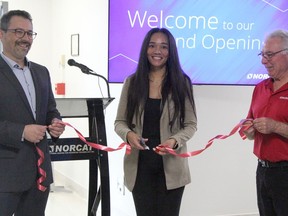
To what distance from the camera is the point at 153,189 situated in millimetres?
2318

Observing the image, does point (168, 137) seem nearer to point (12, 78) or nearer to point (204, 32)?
point (12, 78)

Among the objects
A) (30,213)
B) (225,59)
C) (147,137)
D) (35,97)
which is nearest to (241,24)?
(225,59)

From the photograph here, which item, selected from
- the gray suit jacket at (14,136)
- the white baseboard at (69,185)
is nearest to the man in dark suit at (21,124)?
the gray suit jacket at (14,136)

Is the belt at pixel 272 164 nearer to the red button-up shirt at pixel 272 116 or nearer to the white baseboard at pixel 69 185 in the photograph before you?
the red button-up shirt at pixel 272 116

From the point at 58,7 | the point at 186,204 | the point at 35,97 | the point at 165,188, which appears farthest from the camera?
the point at 58,7

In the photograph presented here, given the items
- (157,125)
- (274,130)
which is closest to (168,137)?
(157,125)

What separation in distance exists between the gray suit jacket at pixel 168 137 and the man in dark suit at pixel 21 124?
16.7 inches

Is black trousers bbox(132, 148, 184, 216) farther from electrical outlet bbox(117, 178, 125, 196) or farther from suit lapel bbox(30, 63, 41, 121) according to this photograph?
electrical outlet bbox(117, 178, 125, 196)

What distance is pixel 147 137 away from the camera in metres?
2.30

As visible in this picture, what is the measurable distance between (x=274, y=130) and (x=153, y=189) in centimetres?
77

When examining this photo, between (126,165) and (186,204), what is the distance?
1.57 m

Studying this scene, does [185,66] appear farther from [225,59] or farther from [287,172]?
[287,172]

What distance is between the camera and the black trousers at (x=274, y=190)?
7.07ft

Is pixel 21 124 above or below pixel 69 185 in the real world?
above
